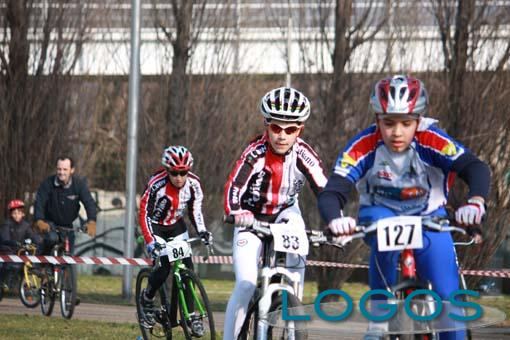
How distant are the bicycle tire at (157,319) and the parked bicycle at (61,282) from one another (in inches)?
139

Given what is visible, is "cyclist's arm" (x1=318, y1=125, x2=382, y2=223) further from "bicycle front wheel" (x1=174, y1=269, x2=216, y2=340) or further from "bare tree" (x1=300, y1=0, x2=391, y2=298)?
"bare tree" (x1=300, y1=0, x2=391, y2=298)

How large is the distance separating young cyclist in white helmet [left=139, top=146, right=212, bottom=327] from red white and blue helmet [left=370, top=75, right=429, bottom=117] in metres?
4.75

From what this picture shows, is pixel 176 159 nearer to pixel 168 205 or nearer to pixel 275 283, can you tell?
pixel 168 205

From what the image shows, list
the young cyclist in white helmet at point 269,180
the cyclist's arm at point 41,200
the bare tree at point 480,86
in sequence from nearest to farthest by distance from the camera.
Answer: the young cyclist in white helmet at point 269,180 < the cyclist's arm at point 41,200 < the bare tree at point 480,86

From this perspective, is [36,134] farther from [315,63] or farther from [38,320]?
[38,320]

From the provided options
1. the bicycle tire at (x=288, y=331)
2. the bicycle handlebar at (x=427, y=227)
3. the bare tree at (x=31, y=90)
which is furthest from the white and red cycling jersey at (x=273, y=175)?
the bare tree at (x=31, y=90)

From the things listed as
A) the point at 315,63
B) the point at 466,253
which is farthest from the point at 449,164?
the point at 315,63

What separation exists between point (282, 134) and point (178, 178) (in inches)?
113

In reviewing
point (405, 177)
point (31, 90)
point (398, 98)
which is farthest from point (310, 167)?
point (31, 90)

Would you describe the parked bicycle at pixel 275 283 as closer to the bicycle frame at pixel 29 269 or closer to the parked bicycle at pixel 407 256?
the parked bicycle at pixel 407 256

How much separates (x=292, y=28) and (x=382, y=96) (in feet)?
50.5

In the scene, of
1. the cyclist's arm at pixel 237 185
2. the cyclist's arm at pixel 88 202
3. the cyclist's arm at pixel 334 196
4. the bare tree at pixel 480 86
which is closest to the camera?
the cyclist's arm at pixel 334 196

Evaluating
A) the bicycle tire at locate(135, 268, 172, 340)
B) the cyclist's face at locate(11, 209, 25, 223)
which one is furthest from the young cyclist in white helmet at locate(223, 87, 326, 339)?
the cyclist's face at locate(11, 209, 25, 223)

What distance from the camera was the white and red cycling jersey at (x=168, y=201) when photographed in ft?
38.2
